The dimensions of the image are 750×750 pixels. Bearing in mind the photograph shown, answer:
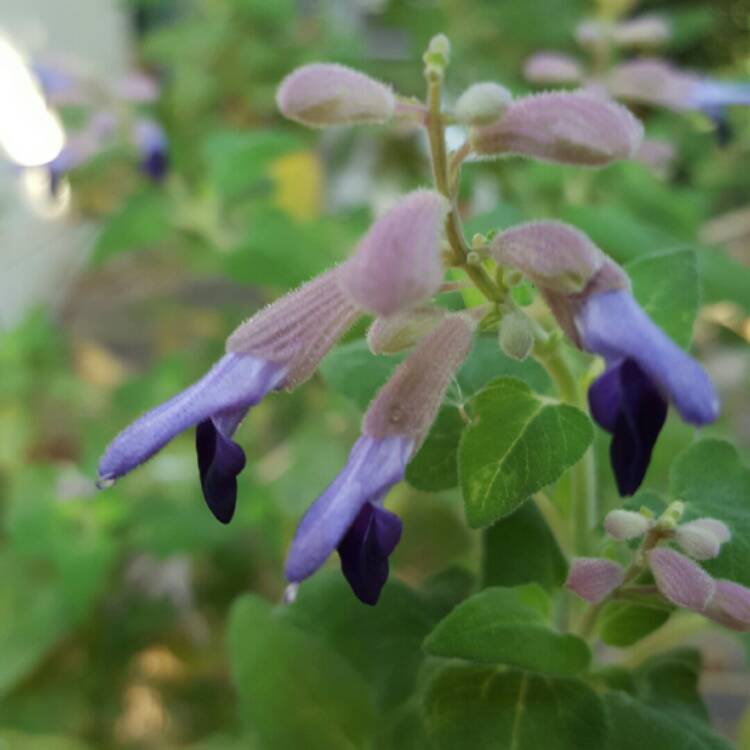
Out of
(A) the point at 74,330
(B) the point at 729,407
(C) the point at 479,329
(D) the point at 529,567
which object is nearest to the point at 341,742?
(D) the point at 529,567

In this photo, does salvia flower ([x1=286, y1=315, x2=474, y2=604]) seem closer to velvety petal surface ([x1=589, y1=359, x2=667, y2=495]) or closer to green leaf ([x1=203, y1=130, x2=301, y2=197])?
velvety petal surface ([x1=589, y1=359, x2=667, y2=495])

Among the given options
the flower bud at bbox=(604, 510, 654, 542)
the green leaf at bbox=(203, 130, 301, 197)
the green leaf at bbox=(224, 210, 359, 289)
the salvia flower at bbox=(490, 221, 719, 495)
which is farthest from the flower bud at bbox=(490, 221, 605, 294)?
the green leaf at bbox=(203, 130, 301, 197)

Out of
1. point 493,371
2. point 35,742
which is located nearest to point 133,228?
point 35,742

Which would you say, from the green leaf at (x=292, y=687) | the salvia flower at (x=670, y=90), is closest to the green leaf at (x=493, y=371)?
the green leaf at (x=292, y=687)

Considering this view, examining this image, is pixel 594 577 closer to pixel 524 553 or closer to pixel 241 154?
pixel 524 553

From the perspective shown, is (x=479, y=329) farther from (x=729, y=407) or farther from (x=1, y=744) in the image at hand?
(x=729, y=407)
